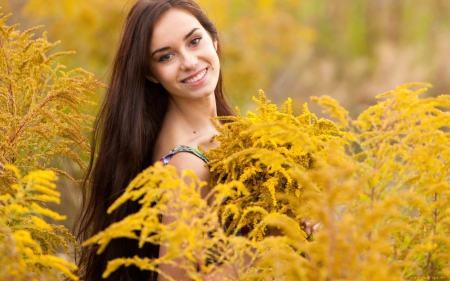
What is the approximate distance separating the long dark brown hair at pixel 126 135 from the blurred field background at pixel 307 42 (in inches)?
184

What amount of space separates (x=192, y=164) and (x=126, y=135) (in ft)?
1.18

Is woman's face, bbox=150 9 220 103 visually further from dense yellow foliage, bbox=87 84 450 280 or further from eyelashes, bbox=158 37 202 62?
dense yellow foliage, bbox=87 84 450 280

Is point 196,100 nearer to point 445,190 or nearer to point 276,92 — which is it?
point 445,190

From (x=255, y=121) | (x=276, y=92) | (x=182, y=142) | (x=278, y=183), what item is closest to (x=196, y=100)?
(x=182, y=142)

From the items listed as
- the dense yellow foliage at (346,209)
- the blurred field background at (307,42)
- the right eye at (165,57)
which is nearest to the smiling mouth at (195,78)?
the right eye at (165,57)

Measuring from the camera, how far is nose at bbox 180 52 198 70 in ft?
8.37

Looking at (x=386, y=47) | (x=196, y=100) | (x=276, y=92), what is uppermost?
(x=386, y=47)

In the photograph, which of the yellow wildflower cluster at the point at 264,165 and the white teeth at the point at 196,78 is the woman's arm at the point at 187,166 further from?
the white teeth at the point at 196,78

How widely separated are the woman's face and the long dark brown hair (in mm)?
41

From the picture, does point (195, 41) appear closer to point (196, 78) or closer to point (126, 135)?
Answer: point (196, 78)

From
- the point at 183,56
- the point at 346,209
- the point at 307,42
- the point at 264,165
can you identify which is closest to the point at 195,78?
the point at 183,56

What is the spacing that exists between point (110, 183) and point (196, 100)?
536 mm

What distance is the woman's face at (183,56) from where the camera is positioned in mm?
2570

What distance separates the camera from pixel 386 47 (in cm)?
1233
